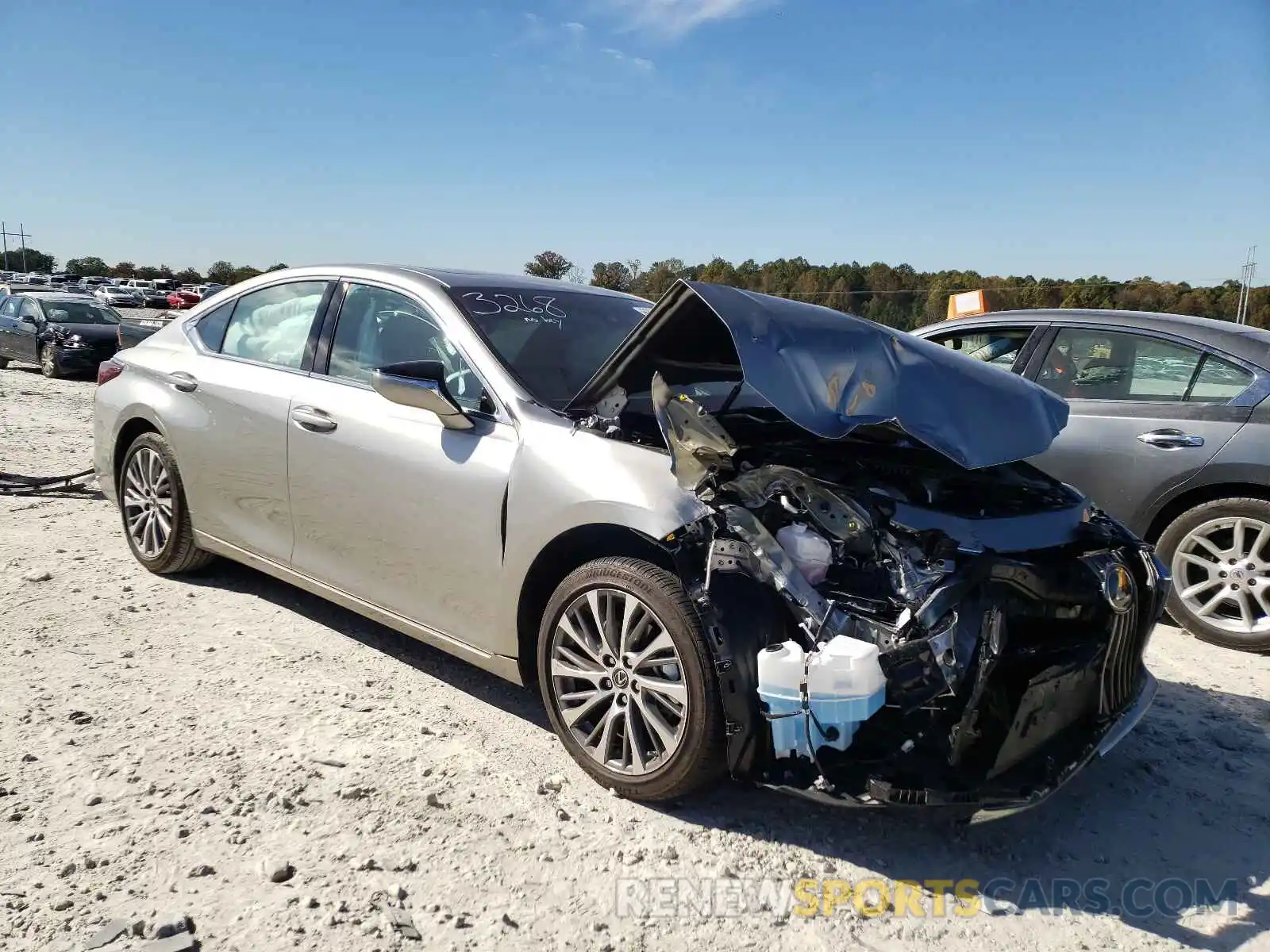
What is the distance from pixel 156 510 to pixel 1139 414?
5.41 m

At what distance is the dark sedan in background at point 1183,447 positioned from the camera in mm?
Answer: 4707

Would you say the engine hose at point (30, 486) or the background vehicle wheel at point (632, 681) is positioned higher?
the background vehicle wheel at point (632, 681)

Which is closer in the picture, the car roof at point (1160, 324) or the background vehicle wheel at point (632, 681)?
the background vehicle wheel at point (632, 681)

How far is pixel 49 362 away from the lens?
17.5 metres

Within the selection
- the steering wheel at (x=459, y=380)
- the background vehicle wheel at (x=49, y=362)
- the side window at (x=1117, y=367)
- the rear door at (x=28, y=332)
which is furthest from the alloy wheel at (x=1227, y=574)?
the rear door at (x=28, y=332)

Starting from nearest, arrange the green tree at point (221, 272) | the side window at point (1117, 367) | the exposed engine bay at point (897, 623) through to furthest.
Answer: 1. the exposed engine bay at point (897, 623)
2. the side window at point (1117, 367)
3. the green tree at point (221, 272)

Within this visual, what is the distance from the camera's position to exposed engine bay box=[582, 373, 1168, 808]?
103 inches

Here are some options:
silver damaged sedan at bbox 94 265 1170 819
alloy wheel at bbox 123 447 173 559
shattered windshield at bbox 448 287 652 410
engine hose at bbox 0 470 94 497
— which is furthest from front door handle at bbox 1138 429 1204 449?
engine hose at bbox 0 470 94 497

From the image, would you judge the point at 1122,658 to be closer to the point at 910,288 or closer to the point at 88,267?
the point at 910,288

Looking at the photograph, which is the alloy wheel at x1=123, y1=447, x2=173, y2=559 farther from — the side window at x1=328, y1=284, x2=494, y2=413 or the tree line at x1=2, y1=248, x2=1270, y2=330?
the tree line at x1=2, y1=248, x2=1270, y2=330

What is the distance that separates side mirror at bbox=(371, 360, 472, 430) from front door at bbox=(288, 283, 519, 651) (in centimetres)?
10

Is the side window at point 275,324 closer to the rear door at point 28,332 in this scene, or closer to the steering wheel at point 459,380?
the steering wheel at point 459,380

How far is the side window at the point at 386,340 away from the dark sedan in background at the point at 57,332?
15.5 m

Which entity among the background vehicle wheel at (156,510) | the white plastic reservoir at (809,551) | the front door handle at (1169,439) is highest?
the front door handle at (1169,439)
